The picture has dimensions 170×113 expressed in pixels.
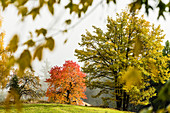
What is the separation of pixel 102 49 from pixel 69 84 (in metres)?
3.44

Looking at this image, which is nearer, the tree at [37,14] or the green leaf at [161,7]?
the tree at [37,14]

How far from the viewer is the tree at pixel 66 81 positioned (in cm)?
1204

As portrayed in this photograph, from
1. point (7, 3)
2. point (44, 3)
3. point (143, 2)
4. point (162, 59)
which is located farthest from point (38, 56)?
point (162, 59)

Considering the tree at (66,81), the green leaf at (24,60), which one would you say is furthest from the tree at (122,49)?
the green leaf at (24,60)

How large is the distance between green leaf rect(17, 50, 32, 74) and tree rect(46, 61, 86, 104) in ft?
36.3

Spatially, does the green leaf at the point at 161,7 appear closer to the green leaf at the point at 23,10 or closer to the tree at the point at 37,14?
the tree at the point at 37,14

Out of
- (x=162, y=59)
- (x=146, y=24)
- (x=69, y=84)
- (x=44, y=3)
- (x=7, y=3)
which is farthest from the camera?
(x=69, y=84)

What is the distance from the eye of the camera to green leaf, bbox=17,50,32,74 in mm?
967

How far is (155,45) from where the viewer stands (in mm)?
11109

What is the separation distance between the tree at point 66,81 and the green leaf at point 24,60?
11062 millimetres

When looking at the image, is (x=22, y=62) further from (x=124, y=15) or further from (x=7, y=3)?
(x=124, y=15)

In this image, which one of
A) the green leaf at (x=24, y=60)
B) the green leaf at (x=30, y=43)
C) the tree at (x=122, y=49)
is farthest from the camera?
the tree at (x=122, y=49)

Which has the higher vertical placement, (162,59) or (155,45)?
(155,45)

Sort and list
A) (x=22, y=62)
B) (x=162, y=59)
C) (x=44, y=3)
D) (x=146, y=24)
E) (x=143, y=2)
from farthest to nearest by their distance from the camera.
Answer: (x=146, y=24), (x=162, y=59), (x=143, y=2), (x=44, y=3), (x=22, y=62)
